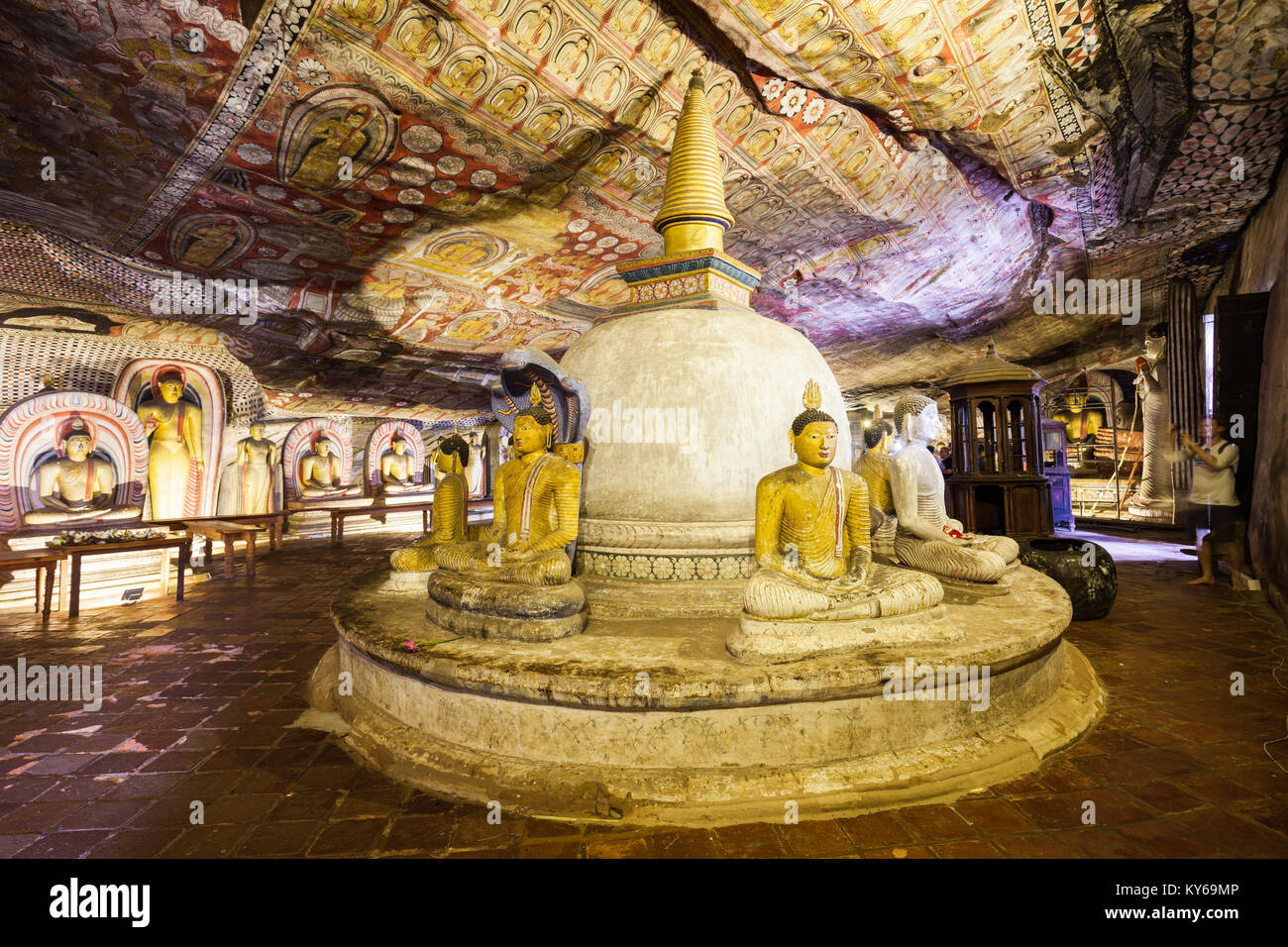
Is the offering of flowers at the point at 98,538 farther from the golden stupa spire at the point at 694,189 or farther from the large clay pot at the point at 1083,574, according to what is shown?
the large clay pot at the point at 1083,574

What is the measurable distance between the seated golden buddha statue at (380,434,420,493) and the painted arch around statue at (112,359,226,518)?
4.68m

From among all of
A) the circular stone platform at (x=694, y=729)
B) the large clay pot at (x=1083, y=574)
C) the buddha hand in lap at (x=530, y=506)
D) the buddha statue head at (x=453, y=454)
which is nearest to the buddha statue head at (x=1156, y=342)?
the large clay pot at (x=1083, y=574)

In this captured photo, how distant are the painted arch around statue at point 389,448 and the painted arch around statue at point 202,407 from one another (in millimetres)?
4325

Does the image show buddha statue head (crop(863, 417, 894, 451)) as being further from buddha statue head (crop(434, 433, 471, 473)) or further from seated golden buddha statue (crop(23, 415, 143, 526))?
seated golden buddha statue (crop(23, 415, 143, 526))

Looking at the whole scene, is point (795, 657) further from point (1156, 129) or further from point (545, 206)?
point (1156, 129)

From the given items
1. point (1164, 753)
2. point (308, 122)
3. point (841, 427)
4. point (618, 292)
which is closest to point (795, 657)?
point (1164, 753)

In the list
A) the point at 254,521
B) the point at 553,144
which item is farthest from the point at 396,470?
the point at 553,144

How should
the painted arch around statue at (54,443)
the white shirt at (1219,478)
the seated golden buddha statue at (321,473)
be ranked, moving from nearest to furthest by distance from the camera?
the white shirt at (1219,478)
the painted arch around statue at (54,443)
the seated golden buddha statue at (321,473)

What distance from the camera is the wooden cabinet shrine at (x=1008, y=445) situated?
8266mm

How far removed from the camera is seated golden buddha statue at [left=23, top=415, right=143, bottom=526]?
7.88 m

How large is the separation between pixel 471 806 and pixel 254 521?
10.2 metres

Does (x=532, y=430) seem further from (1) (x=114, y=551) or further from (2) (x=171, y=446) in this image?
(2) (x=171, y=446)

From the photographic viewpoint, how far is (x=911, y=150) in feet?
26.9
